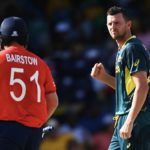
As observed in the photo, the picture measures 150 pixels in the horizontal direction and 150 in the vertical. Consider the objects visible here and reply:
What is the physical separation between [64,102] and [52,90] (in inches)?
223

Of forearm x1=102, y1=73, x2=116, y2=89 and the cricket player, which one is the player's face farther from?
the cricket player

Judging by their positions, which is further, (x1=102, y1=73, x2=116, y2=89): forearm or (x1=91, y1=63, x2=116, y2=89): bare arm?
(x1=102, y1=73, x2=116, y2=89): forearm

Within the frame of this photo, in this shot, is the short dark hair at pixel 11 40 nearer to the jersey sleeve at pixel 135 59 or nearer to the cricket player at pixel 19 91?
the cricket player at pixel 19 91

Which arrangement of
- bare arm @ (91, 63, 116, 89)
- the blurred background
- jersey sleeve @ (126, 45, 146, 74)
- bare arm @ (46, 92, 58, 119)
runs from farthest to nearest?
the blurred background, bare arm @ (91, 63, 116, 89), bare arm @ (46, 92, 58, 119), jersey sleeve @ (126, 45, 146, 74)

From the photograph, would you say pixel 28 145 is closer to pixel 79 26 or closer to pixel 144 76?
pixel 144 76

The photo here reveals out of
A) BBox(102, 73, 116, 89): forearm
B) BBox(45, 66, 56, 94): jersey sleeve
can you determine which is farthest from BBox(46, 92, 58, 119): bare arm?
BBox(102, 73, 116, 89): forearm

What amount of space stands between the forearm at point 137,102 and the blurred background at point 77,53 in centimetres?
450

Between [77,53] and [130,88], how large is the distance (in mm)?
6433

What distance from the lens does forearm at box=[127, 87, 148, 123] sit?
6406mm

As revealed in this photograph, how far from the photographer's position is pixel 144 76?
257 inches

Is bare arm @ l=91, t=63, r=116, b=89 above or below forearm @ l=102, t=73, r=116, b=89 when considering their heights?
above

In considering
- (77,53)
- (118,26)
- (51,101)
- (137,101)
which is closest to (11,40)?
(51,101)

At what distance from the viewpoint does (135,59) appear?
6566 mm

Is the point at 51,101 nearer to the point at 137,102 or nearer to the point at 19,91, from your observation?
the point at 19,91
